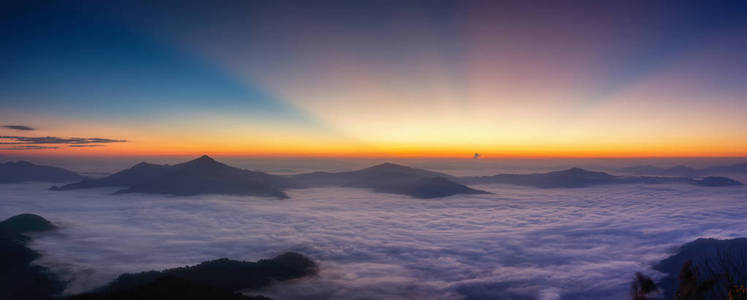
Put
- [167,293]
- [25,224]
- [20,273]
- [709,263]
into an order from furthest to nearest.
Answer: [25,224], [20,273], [709,263], [167,293]

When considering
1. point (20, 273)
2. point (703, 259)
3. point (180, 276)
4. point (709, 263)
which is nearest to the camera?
point (180, 276)

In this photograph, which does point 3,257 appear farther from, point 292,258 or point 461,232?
point 461,232

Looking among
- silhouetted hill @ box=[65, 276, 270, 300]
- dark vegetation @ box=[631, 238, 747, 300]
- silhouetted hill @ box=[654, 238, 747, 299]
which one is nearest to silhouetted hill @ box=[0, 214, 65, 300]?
silhouetted hill @ box=[65, 276, 270, 300]

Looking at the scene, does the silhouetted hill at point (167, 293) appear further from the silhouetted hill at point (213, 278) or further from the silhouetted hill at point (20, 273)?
the silhouetted hill at point (20, 273)

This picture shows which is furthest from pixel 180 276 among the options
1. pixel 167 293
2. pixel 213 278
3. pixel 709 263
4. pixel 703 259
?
pixel 703 259

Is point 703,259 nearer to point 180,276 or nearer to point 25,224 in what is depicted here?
point 180,276

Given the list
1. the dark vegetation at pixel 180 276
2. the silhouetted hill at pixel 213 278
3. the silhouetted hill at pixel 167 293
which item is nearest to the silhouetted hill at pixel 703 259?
the silhouetted hill at pixel 213 278

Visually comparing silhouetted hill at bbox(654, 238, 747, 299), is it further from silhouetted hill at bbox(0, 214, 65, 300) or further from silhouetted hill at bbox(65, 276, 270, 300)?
silhouetted hill at bbox(0, 214, 65, 300)
